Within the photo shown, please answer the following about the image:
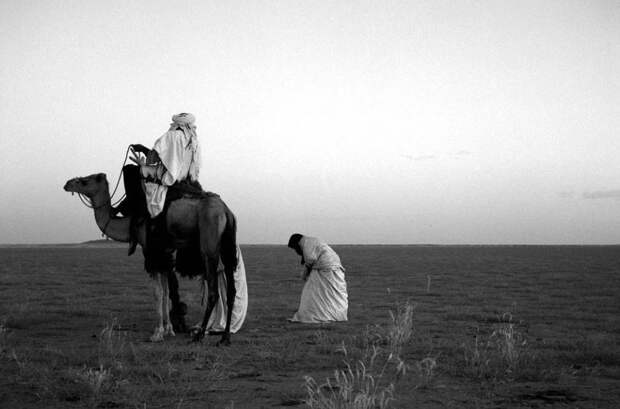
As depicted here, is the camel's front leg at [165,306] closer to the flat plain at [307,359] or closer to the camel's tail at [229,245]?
the flat plain at [307,359]

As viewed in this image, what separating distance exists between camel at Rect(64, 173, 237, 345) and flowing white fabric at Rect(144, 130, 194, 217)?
0.77 ft

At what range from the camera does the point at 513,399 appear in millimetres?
6434

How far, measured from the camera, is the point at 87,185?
1055 centimetres

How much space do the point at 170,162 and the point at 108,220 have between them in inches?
60.2

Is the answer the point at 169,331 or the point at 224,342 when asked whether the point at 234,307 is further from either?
the point at 224,342

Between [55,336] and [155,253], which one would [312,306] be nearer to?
[155,253]

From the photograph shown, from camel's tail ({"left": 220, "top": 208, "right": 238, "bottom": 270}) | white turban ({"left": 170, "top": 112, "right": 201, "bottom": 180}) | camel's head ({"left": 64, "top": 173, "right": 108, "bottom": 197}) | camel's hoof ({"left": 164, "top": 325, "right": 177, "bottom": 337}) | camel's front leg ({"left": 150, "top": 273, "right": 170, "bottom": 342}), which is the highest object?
white turban ({"left": 170, "top": 112, "right": 201, "bottom": 180})

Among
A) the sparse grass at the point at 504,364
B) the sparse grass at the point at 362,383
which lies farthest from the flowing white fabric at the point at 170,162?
the sparse grass at the point at 504,364

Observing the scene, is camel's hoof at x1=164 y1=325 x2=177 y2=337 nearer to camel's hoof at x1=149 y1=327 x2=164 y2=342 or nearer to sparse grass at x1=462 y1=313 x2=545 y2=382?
camel's hoof at x1=149 y1=327 x2=164 y2=342

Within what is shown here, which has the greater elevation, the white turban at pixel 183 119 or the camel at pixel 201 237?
the white turban at pixel 183 119

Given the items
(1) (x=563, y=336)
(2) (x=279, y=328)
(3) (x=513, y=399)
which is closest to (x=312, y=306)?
(2) (x=279, y=328)

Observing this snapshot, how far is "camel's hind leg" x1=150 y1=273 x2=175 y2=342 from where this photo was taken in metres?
9.71

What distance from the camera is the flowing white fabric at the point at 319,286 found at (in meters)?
12.4

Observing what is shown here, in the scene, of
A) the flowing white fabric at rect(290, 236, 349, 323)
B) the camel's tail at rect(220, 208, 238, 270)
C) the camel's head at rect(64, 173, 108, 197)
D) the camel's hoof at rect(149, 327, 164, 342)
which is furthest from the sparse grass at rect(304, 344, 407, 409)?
the camel's head at rect(64, 173, 108, 197)
